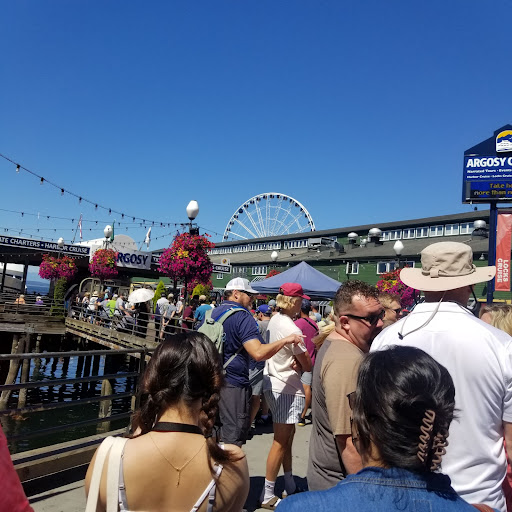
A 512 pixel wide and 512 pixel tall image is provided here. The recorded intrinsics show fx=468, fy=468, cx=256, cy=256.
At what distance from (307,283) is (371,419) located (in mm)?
10345

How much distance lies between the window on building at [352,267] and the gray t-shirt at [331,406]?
1433 inches

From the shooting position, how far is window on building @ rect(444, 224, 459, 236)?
128ft

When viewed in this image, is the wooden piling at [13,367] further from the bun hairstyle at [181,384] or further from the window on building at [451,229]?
the window on building at [451,229]

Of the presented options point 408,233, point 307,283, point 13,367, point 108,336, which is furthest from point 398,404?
point 408,233

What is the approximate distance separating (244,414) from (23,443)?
10.3 metres

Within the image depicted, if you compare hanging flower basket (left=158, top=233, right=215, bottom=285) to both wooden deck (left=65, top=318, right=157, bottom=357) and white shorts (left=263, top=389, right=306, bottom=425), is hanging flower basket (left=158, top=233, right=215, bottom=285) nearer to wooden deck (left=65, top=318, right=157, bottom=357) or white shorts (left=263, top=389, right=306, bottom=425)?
wooden deck (left=65, top=318, right=157, bottom=357)

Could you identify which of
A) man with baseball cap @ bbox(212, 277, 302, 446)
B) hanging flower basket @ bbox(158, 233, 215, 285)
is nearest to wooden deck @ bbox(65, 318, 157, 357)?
hanging flower basket @ bbox(158, 233, 215, 285)

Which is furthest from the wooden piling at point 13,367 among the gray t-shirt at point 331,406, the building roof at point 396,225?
the building roof at point 396,225

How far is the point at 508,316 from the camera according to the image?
3178 mm

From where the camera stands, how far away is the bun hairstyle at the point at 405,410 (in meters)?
1.23

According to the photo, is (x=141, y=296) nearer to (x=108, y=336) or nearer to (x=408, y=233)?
(x=108, y=336)

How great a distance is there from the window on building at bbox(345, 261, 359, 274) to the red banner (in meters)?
24.1

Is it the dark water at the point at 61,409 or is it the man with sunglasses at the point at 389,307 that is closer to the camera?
the man with sunglasses at the point at 389,307

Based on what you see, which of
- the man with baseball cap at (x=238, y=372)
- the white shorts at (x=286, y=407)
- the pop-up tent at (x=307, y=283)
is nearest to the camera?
the man with baseball cap at (x=238, y=372)
